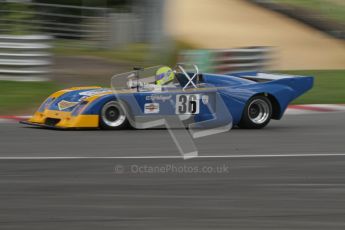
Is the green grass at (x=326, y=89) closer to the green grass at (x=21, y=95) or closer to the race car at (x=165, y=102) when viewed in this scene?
the race car at (x=165, y=102)

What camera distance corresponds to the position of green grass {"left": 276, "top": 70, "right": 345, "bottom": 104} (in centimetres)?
1484

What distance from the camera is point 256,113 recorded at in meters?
10.8

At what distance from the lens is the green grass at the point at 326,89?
48.7ft

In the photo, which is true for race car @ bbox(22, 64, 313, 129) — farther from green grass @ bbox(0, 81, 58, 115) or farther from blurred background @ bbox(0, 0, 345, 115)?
blurred background @ bbox(0, 0, 345, 115)

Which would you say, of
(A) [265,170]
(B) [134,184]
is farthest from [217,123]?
(B) [134,184]

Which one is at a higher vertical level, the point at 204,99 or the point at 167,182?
the point at 204,99

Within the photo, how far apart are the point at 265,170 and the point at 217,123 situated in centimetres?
284

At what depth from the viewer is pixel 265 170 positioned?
302 inches

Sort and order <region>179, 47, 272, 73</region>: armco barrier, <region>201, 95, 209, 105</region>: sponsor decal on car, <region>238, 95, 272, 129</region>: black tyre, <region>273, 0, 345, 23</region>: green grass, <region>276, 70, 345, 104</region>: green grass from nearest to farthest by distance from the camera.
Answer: <region>201, 95, 209, 105</region>: sponsor decal on car → <region>238, 95, 272, 129</region>: black tyre → <region>276, 70, 345, 104</region>: green grass → <region>179, 47, 272, 73</region>: armco barrier → <region>273, 0, 345, 23</region>: green grass

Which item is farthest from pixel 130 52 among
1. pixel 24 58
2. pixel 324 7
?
pixel 324 7

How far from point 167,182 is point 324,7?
25.2m

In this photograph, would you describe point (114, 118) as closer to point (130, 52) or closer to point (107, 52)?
point (107, 52)

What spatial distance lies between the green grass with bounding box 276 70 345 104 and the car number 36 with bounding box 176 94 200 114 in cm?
471

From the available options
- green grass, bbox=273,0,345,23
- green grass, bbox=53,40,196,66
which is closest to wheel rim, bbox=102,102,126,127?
green grass, bbox=53,40,196,66
